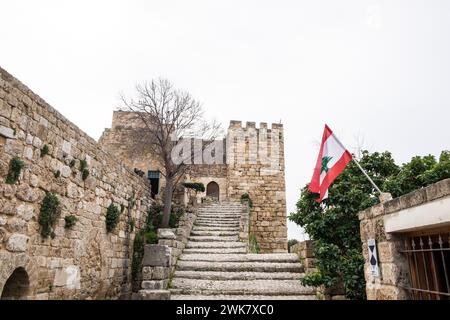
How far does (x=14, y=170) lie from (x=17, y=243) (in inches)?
40.7

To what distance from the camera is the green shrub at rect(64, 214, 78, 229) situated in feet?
19.0

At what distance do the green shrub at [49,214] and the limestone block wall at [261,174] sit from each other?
12.2 metres

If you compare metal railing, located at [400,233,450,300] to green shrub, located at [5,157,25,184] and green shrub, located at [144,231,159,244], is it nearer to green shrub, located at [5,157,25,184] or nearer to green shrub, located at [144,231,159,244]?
green shrub, located at [5,157,25,184]

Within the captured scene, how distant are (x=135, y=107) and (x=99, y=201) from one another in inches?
222

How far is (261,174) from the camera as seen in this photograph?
704 inches

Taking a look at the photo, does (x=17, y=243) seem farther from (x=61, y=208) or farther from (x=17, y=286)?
(x=61, y=208)

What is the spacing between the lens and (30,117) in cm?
490

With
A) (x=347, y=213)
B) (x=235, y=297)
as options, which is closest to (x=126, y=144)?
(x=235, y=297)

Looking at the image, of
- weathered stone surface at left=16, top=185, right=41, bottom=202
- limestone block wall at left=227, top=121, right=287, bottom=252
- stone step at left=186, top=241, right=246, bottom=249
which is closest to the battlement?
limestone block wall at left=227, top=121, right=287, bottom=252

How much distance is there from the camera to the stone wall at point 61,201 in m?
4.42

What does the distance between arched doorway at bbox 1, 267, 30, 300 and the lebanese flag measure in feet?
15.1
